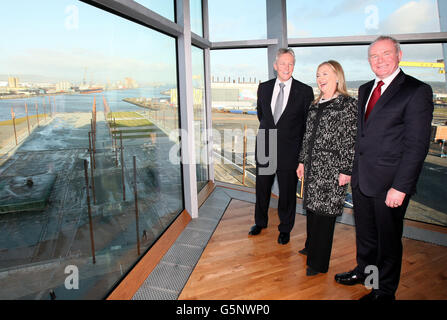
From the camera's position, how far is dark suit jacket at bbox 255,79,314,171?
89.2 inches

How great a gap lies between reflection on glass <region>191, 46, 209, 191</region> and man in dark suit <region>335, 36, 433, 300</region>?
1.98 m

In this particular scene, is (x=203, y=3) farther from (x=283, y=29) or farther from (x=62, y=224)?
(x=62, y=224)

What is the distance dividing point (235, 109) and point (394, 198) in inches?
94.3

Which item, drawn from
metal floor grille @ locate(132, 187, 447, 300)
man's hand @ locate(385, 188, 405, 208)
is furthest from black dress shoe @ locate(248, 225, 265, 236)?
man's hand @ locate(385, 188, 405, 208)

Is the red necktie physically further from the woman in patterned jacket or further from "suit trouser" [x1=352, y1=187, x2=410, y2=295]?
"suit trouser" [x1=352, y1=187, x2=410, y2=295]

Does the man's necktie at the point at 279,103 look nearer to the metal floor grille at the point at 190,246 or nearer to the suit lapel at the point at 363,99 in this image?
the suit lapel at the point at 363,99

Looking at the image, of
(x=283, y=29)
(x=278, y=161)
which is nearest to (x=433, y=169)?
(x=278, y=161)

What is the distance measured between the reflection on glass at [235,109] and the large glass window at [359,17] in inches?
20.4

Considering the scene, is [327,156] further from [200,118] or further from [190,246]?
[200,118]

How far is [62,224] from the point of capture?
1372 millimetres

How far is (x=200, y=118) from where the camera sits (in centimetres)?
354

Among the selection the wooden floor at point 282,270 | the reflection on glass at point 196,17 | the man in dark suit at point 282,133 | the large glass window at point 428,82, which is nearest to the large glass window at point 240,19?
the reflection on glass at point 196,17

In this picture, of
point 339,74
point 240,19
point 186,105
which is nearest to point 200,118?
point 186,105

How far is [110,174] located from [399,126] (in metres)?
1.63
